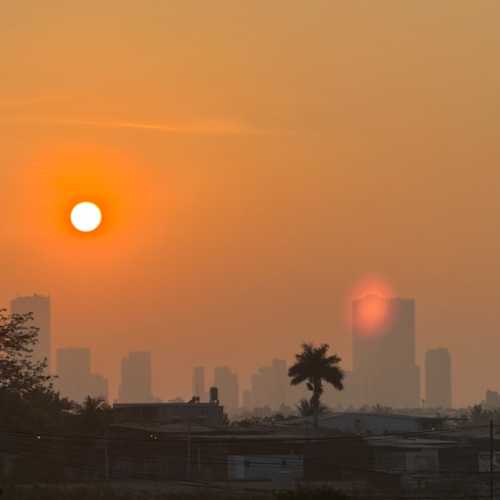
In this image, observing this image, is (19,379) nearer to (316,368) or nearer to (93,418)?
(93,418)

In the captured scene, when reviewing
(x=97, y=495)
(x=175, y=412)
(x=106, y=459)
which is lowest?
(x=97, y=495)

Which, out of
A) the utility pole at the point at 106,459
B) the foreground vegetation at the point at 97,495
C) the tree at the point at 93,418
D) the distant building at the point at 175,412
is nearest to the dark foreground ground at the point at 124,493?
the foreground vegetation at the point at 97,495

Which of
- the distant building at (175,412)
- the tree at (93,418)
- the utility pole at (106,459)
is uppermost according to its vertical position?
the distant building at (175,412)

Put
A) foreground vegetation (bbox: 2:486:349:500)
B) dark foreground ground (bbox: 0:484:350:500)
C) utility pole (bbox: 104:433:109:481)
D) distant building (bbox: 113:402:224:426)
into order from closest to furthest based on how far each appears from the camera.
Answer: foreground vegetation (bbox: 2:486:349:500), dark foreground ground (bbox: 0:484:350:500), utility pole (bbox: 104:433:109:481), distant building (bbox: 113:402:224:426)

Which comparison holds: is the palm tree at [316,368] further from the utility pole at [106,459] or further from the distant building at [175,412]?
the utility pole at [106,459]

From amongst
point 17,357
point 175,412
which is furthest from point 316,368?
point 17,357

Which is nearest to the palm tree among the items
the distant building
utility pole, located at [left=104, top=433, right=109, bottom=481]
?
the distant building

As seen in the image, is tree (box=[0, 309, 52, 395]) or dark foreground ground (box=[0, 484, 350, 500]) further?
tree (box=[0, 309, 52, 395])

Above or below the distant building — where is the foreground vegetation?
below

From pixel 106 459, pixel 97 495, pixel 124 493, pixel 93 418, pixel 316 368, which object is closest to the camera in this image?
pixel 97 495

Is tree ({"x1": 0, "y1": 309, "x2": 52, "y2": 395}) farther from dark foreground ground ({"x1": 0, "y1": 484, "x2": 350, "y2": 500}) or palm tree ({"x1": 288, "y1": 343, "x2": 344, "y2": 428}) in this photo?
palm tree ({"x1": 288, "y1": 343, "x2": 344, "y2": 428})

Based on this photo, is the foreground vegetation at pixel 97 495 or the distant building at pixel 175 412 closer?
the foreground vegetation at pixel 97 495

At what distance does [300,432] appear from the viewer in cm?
12825

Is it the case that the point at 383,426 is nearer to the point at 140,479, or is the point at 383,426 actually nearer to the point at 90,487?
the point at 140,479
